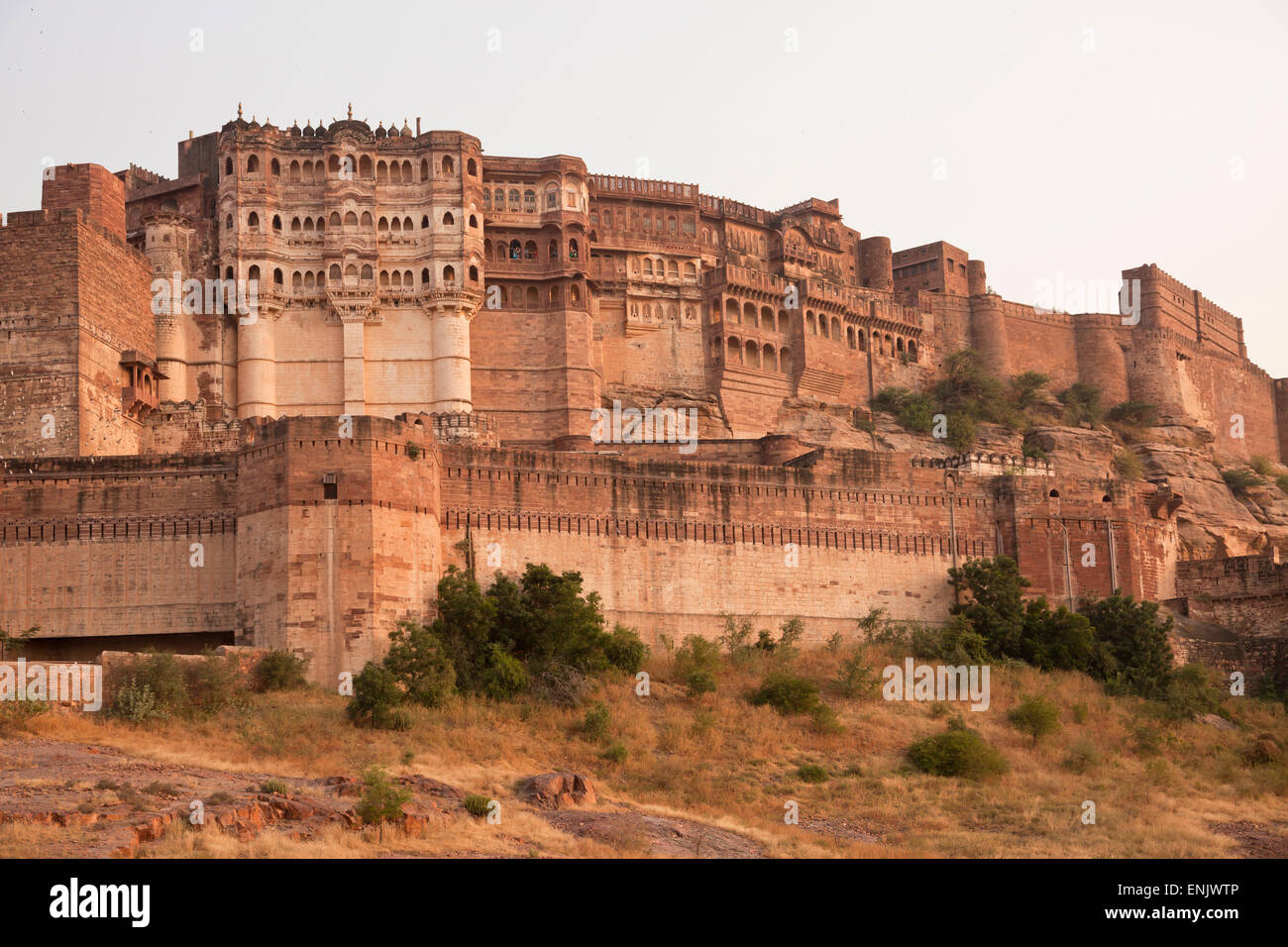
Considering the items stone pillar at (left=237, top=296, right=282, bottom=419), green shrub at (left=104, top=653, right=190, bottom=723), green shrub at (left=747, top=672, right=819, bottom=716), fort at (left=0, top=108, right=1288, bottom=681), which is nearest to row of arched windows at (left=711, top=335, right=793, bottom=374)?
fort at (left=0, top=108, right=1288, bottom=681)

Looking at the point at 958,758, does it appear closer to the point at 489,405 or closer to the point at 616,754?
the point at 616,754

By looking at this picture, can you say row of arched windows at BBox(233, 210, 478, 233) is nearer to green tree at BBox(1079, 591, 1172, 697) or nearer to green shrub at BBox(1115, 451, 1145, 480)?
green tree at BBox(1079, 591, 1172, 697)

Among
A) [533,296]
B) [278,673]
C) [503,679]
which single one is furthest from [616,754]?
[533,296]

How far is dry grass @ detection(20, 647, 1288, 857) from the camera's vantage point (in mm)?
27594

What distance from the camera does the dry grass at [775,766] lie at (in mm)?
27594

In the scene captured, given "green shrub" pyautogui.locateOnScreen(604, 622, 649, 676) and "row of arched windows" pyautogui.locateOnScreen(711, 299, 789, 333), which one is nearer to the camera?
"green shrub" pyautogui.locateOnScreen(604, 622, 649, 676)

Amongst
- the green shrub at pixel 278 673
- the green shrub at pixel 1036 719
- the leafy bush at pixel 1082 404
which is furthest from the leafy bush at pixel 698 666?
the leafy bush at pixel 1082 404

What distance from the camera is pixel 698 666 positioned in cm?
3678

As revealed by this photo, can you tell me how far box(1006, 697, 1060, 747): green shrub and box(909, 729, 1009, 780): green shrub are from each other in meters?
2.43

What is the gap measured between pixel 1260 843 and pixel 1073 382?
144 ft

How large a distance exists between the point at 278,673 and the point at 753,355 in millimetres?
32874

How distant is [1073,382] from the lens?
71812 millimetres

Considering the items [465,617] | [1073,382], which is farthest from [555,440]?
[1073,382]

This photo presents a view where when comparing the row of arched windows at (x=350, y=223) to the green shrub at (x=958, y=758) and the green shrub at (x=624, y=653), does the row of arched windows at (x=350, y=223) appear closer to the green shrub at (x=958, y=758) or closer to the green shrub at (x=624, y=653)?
the green shrub at (x=624, y=653)
